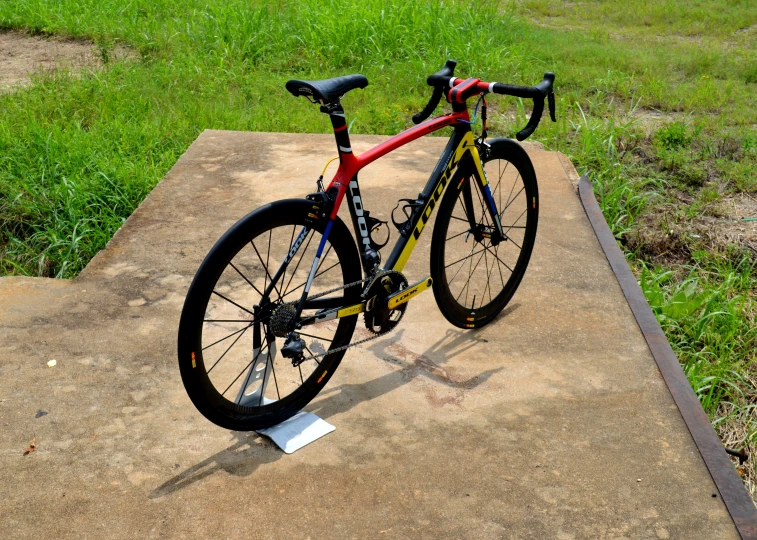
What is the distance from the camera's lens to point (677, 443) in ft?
8.88

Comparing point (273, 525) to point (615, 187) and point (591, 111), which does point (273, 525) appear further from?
point (591, 111)

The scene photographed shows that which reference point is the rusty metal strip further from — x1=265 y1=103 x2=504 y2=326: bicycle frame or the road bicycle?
x1=265 y1=103 x2=504 y2=326: bicycle frame

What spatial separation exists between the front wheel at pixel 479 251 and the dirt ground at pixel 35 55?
4.53m

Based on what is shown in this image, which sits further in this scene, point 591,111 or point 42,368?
point 591,111

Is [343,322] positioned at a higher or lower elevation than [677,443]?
higher

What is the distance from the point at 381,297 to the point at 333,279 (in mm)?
866

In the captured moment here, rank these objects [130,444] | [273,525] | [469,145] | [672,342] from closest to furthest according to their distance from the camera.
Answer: [273,525]
[130,444]
[469,145]
[672,342]

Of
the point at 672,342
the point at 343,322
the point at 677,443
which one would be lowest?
the point at 672,342

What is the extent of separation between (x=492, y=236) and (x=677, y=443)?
1060 mm

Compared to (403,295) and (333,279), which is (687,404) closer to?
(403,295)

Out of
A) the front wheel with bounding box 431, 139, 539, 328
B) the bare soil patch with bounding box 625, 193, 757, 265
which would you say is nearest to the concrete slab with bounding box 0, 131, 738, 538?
the front wheel with bounding box 431, 139, 539, 328

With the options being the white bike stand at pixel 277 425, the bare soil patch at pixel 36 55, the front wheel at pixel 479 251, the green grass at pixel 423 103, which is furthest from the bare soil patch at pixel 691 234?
the bare soil patch at pixel 36 55

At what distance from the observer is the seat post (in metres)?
2.48

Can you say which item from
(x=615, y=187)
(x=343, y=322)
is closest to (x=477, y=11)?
(x=615, y=187)
